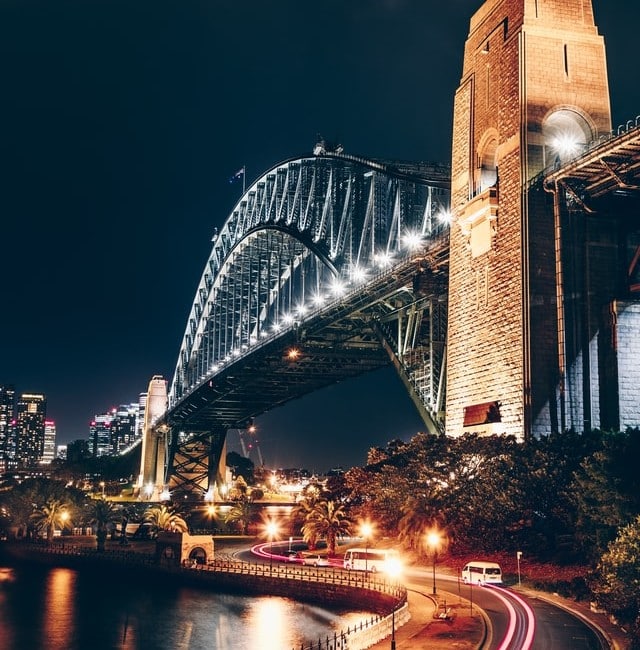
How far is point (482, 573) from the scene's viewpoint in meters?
35.0

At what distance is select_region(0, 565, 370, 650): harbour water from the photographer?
41.7 meters

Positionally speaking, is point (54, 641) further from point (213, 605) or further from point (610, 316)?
point (610, 316)

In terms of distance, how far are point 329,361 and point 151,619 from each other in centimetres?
3349

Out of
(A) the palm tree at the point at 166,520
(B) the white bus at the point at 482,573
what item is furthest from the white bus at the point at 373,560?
(A) the palm tree at the point at 166,520

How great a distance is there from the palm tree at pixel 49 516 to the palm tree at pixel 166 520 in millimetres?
8220

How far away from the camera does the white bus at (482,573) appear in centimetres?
3462

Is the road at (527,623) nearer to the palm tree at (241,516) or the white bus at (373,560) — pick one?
the white bus at (373,560)

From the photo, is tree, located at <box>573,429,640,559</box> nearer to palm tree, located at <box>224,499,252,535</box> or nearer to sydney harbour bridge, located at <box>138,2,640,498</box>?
sydney harbour bridge, located at <box>138,2,640,498</box>

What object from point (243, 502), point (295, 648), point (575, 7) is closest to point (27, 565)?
point (243, 502)

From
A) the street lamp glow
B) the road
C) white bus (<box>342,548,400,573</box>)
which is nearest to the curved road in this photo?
the road

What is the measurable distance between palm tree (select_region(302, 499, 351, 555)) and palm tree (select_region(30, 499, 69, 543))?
117 feet

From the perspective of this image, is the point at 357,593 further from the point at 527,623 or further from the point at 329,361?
the point at 329,361

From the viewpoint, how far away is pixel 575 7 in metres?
40.3

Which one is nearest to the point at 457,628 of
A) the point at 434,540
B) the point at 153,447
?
the point at 434,540
